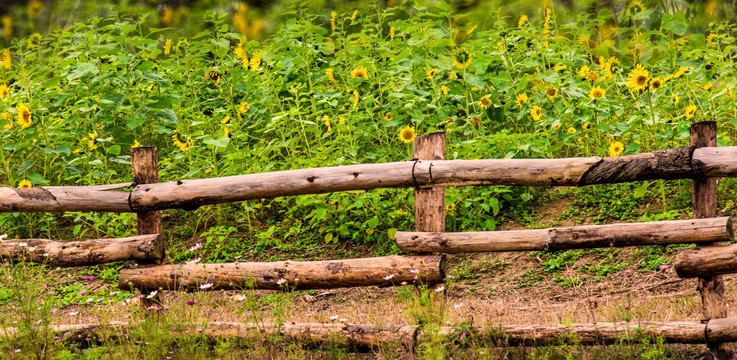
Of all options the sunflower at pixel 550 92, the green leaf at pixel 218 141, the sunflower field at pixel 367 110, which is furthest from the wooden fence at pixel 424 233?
the sunflower at pixel 550 92

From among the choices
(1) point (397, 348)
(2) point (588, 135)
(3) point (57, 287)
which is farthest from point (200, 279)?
(2) point (588, 135)

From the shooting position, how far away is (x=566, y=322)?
377 centimetres

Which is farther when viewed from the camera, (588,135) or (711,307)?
(588,135)

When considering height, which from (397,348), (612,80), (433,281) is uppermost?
(612,80)

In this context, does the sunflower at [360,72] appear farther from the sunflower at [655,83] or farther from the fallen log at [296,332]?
the fallen log at [296,332]

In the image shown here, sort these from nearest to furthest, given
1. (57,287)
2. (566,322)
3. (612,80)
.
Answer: (566,322), (57,287), (612,80)

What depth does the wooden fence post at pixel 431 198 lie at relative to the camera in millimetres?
4453

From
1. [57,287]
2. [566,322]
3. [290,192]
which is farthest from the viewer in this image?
[57,287]

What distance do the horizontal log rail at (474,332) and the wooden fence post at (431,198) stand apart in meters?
0.69

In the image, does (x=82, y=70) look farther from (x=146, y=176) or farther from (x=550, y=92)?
(x=550, y=92)

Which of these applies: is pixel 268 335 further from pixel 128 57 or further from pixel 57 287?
pixel 128 57

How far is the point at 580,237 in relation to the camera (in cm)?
405

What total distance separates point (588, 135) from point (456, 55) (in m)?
1.28

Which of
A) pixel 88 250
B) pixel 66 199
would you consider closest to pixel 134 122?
pixel 66 199
